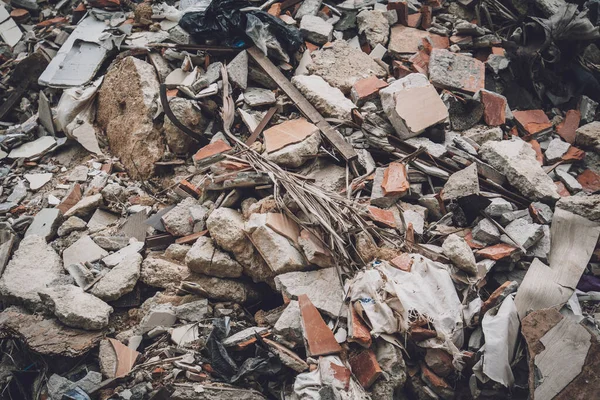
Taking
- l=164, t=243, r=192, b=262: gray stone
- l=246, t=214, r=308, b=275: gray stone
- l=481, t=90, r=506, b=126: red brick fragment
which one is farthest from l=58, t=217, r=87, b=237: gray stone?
l=481, t=90, r=506, b=126: red brick fragment

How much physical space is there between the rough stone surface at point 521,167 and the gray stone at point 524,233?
36cm

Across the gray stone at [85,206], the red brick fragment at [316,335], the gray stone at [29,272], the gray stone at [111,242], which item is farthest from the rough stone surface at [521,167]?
the gray stone at [29,272]

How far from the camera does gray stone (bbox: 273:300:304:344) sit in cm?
327

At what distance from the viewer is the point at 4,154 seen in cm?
512

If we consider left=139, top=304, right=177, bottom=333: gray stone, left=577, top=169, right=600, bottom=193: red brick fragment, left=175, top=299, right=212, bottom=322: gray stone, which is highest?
left=139, top=304, right=177, bottom=333: gray stone

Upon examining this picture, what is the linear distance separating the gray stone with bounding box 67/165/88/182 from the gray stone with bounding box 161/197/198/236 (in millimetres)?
1251

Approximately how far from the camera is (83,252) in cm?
402

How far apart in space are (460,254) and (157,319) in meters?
2.26

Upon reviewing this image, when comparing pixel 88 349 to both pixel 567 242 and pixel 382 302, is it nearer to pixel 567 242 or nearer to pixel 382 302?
pixel 382 302

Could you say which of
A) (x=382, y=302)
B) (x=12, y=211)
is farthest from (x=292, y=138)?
(x=12, y=211)

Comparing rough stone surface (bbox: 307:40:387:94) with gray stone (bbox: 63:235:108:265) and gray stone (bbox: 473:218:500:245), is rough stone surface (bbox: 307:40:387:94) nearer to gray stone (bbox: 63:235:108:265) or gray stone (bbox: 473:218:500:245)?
gray stone (bbox: 473:218:500:245)

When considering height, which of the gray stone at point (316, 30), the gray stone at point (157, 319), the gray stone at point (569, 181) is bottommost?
the gray stone at point (569, 181)

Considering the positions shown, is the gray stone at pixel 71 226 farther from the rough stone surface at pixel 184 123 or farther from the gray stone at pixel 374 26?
the gray stone at pixel 374 26

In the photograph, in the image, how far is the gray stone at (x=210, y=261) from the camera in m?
3.66
